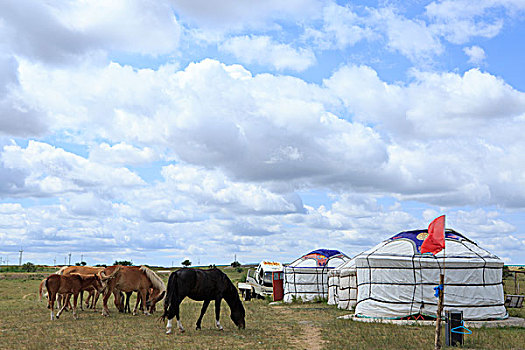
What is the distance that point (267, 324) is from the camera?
51.9 ft

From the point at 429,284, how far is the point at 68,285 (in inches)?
456

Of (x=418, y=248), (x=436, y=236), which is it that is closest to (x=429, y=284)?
(x=418, y=248)

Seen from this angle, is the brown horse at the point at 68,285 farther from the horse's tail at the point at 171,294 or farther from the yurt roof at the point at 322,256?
the yurt roof at the point at 322,256

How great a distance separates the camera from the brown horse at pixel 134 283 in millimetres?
17656

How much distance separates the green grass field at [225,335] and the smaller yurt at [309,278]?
769cm

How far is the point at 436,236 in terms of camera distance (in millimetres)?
11273

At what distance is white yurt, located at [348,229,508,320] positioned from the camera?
16.4m

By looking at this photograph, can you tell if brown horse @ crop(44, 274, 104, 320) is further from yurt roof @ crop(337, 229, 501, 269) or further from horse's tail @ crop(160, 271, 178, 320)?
yurt roof @ crop(337, 229, 501, 269)

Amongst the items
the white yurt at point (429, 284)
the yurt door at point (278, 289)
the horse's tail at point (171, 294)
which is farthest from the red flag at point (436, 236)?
the yurt door at point (278, 289)

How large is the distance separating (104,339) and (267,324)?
211 inches

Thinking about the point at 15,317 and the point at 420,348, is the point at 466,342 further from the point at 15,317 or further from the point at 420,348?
the point at 15,317

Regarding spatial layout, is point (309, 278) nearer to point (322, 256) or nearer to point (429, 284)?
point (322, 256)

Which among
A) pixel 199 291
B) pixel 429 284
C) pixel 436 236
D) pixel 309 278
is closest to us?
pixel 436 236

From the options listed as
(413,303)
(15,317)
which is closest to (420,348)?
(413,303)
